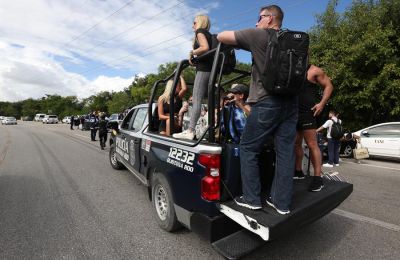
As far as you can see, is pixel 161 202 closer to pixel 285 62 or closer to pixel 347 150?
pixel 285 62

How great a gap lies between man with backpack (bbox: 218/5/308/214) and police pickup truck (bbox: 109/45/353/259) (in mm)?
131

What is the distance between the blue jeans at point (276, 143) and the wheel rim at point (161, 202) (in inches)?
49.7

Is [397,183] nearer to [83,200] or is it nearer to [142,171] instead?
[142,171]

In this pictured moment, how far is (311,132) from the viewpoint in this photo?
3.90 meters

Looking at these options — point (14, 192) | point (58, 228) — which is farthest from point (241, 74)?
point (14, 192)

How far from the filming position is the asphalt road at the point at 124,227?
10.8 ft

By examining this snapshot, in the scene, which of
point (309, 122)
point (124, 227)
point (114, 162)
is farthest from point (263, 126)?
point (114, 162)

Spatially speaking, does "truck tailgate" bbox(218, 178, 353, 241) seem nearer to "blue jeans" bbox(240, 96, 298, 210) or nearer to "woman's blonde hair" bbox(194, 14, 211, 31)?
"blue jeans" bbox(240, 96, 298, 210)

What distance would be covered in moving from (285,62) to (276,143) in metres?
0.77

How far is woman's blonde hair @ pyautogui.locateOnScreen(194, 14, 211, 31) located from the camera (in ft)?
12.9

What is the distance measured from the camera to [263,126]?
279 cm

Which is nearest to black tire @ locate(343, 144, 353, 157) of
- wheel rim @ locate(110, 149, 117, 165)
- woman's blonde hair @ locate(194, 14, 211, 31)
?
wheel rim @ locate(110, 149, 117, 165)

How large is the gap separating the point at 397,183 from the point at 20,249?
7.22 meters

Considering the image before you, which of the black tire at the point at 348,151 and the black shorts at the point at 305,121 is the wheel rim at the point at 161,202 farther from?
the black tire at the point at 348,151
